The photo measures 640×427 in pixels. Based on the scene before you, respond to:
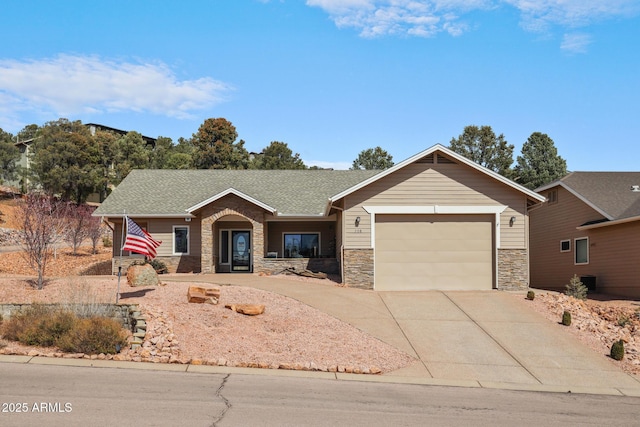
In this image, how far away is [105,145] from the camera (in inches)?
2156

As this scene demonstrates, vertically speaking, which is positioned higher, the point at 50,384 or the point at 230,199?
the point at 230,199

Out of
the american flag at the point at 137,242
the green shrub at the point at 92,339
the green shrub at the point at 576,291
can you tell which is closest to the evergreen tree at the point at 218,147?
the green shrub at the point at 576,291

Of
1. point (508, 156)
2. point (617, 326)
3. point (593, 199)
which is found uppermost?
point (508, 156)

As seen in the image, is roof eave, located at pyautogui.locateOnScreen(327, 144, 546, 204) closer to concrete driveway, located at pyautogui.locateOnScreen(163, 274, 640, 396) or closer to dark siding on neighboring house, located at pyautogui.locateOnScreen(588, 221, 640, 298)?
concrete driveway, located at pyautogui.locateOnScreen(163, 274, 640, 396)

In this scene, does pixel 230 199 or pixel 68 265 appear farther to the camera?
pixel 68 265

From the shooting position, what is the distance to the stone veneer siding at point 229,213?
25.8 m

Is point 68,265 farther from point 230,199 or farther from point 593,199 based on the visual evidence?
point 593,199

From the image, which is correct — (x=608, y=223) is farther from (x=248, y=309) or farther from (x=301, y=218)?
(x=248, y=309)

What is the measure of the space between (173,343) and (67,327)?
240cm

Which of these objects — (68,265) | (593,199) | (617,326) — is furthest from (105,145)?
(617,326)

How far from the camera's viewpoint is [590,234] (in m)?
26.0

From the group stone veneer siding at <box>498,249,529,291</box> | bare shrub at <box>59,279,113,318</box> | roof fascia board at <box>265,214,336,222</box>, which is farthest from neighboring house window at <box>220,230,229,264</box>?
bare shrub at <box>59,279,113,318</box>

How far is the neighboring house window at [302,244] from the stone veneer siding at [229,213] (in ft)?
8.76

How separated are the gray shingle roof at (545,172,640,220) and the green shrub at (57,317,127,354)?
1880cm
